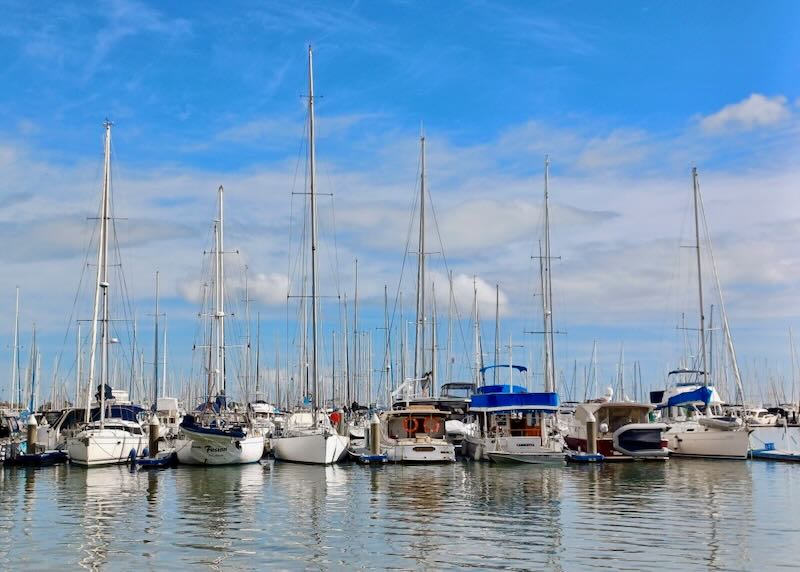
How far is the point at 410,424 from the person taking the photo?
4978cm

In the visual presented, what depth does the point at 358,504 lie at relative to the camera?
30.0 meters

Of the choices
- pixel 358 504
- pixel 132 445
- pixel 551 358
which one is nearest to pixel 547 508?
pixel 358 504

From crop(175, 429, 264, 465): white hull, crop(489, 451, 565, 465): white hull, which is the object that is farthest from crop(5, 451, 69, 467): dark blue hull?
crop(489, 451, 565, 465): white hull

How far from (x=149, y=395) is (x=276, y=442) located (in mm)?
42847

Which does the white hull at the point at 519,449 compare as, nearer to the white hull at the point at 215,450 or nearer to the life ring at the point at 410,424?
the life ring at the point at 410,424

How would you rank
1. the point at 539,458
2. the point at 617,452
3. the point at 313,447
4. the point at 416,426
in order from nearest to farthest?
1. the point at 539,458
2. the point at 313,447
3. the point at 617,452
4. the point at 416,426

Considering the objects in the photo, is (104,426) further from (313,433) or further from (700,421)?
(700,421)

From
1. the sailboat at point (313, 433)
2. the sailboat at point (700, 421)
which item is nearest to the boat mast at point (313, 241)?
the sailboat at point (313, 433)

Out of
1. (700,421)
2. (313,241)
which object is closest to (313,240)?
(313,241)

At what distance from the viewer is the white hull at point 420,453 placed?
45.1 meters

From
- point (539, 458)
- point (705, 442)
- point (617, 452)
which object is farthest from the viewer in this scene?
point (705, 442)

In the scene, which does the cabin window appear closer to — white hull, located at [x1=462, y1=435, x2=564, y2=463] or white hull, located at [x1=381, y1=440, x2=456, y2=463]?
white hull, located at [x1=462, y1=435, x2=564, y2=463]

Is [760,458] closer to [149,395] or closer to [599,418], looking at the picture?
[599,418]

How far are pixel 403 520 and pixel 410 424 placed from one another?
23.7 metres
